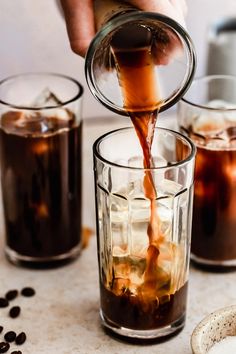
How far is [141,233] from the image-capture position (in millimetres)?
1068

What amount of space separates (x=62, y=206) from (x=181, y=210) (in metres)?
0.25

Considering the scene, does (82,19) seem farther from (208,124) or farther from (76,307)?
(76,307)

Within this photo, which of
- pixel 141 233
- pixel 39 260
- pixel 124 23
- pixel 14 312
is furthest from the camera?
pixel 39 260

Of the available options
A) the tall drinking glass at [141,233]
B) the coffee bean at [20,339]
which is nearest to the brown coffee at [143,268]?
the tall drinking glass at [141,233]

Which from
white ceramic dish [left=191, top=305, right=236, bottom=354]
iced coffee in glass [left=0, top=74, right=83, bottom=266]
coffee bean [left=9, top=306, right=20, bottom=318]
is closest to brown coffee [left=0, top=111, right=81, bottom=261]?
iced coffee in glass [left=0, top=74, right=83, bottom=266]

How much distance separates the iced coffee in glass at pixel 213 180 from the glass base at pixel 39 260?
198 millimetres

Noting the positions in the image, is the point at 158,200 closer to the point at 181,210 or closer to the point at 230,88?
the point at 181,210

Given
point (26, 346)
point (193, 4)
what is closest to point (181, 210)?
point (26, 346)

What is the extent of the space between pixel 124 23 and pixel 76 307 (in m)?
0.44

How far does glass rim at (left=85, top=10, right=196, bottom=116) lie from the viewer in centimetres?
94

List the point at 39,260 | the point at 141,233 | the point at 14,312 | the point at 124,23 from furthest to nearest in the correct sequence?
the point at 39,260 < the point at 14,312 < the point at 141,233 < the point at 124,23

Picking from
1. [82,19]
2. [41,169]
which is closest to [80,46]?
[82,19]

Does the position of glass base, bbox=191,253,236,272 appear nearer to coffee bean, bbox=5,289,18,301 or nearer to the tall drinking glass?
the tall drinking glass

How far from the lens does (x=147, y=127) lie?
1052mm
